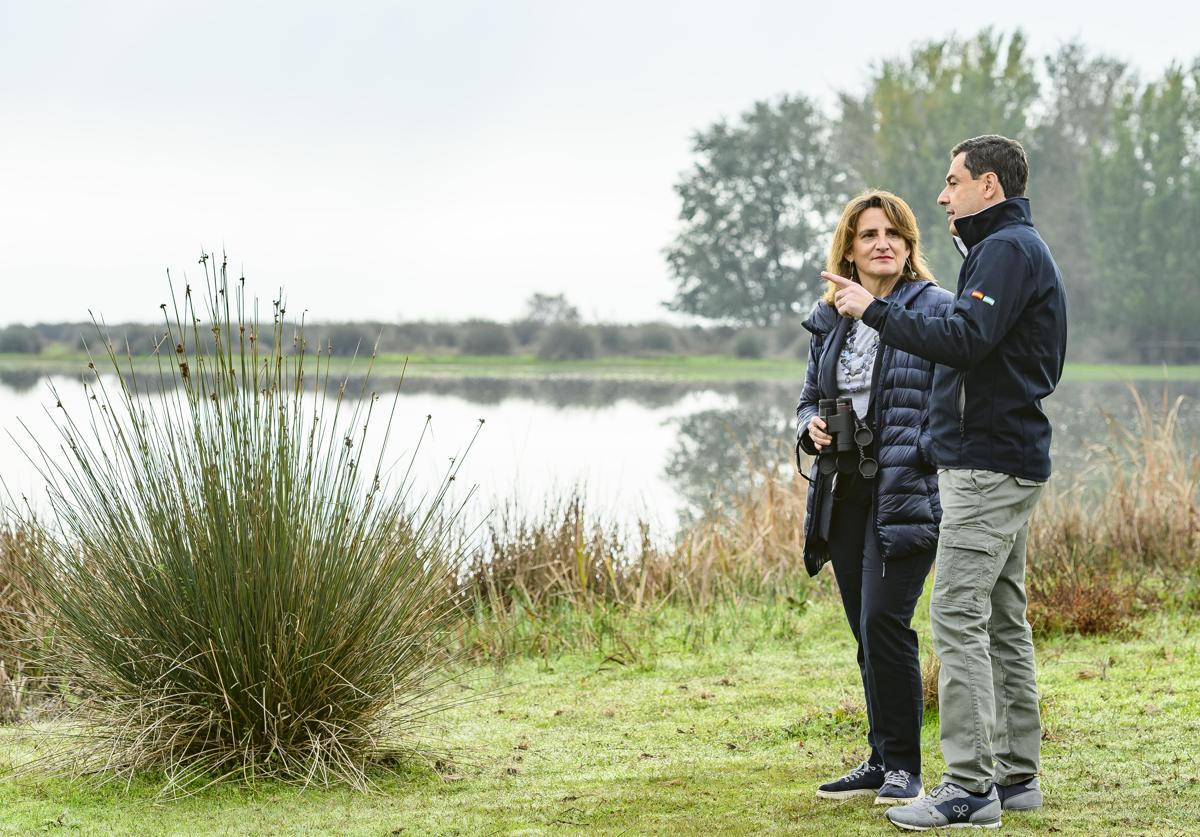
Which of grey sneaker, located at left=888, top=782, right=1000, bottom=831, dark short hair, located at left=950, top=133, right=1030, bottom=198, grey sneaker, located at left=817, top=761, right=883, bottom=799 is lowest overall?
grey sneaker, located at left=817, top=761, right=883, bottom=799

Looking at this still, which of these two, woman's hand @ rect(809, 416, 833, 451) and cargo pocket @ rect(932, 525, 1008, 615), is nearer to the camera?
cargo pocket @ rect(932, 525, 1008, 615)

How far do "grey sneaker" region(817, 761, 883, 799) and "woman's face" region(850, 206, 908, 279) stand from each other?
1.38 metres

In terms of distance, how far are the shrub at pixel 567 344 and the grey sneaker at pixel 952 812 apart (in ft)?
117

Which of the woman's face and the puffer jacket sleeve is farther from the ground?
the woman's face

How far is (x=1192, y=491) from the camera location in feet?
26.8

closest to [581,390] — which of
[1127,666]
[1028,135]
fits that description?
[1028,135]

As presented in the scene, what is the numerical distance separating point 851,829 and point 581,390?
105 ft

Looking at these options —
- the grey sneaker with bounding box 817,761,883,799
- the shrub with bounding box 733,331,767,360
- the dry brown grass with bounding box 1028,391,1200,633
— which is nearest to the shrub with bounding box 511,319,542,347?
the shrub with bounding box 733,331,767,360

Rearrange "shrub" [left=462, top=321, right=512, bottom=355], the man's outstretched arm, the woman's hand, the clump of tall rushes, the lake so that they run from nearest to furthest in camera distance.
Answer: the man's outstretched arm, the woman's hand, the clump of tall rushes, the lake, "shrub" [left=462, top=321, right=512, bottom=355]

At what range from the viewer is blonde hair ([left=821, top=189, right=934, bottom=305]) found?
3.51 meters

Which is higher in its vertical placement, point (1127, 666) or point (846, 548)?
point (846, 548)

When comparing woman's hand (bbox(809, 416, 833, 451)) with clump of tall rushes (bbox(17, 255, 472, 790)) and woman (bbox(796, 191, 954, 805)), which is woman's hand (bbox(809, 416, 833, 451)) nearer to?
woman (bbox(796, 191, 954, 805))

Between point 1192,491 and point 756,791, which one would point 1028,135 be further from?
point 756,791

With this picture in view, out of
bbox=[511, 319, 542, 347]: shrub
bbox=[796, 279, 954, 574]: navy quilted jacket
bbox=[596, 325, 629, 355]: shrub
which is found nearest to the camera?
bbox=[796, 279, 954, 574]: navy quilted jacket
